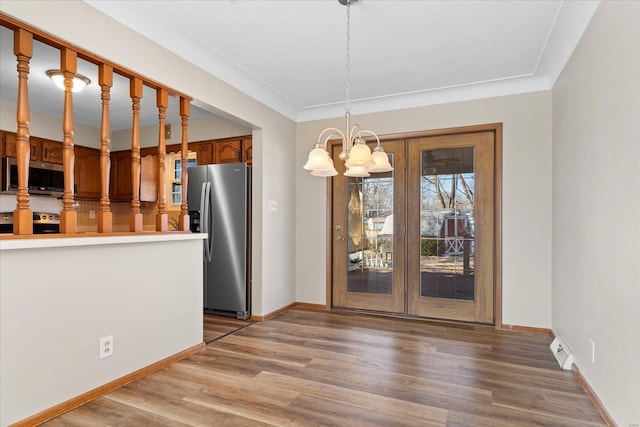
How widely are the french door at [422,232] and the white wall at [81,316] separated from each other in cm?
217

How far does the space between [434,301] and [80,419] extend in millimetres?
3385

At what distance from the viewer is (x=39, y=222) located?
4.91m

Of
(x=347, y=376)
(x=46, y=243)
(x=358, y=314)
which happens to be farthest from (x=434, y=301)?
(x=46, y=243)

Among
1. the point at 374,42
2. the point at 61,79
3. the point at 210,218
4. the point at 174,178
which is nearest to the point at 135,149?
the point at 61,79

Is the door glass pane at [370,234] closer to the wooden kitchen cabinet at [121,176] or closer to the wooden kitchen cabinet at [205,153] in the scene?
the wooden kitchen cabinet at [205,153]

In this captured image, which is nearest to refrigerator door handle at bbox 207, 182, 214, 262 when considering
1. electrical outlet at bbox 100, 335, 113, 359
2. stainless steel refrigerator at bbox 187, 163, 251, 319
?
stainless steel refrigerator at bbox 187, 163, 251, 319

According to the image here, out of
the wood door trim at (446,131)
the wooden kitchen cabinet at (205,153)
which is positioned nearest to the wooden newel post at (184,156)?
the wooden kitchen cabinet at (205,153)

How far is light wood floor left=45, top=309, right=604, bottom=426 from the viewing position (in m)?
2.08

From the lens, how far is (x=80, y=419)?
205cm

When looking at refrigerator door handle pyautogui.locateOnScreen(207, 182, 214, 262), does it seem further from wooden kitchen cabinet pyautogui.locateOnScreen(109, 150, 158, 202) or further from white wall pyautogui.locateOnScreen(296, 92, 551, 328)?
white wall pyautogui.locateOnScreen(296, 92, 551, 328)

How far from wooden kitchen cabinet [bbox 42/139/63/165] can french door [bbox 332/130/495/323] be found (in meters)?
3.82

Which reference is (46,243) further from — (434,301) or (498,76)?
(498,76)

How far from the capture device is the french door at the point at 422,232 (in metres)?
3.96

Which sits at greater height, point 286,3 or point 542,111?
point 286,3
